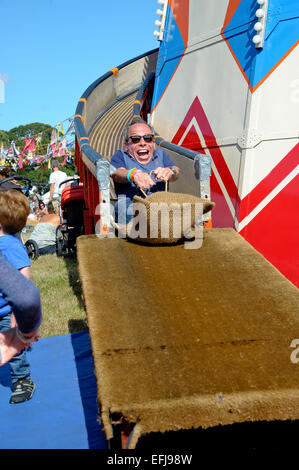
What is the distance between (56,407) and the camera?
2783mm

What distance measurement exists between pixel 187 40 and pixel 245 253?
3580 millimetres

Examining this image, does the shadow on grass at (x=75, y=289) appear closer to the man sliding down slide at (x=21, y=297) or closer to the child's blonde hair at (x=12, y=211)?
the child's blonde hair at (x=12, y=211)

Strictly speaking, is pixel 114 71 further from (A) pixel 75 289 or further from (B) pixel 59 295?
(B) pixel 59 295

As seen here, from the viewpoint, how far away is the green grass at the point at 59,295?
4344 millimetres

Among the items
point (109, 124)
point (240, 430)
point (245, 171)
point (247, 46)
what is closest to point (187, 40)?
point (247, 46)

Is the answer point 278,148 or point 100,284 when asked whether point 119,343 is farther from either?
point 278,148

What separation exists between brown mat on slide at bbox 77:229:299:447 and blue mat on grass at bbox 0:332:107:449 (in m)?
1.01

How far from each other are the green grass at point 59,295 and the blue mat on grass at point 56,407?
554mm

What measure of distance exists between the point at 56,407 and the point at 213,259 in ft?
5.19

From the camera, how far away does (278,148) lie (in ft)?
12.8

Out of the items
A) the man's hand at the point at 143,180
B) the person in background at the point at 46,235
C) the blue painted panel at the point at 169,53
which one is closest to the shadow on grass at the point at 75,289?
the person in background at the point at 46,235

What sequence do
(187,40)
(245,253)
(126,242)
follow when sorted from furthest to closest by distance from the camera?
(187,40), (126,242), (245,253)

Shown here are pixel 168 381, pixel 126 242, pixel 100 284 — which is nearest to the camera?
pixel 168 381

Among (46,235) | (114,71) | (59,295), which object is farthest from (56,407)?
(114,71)
